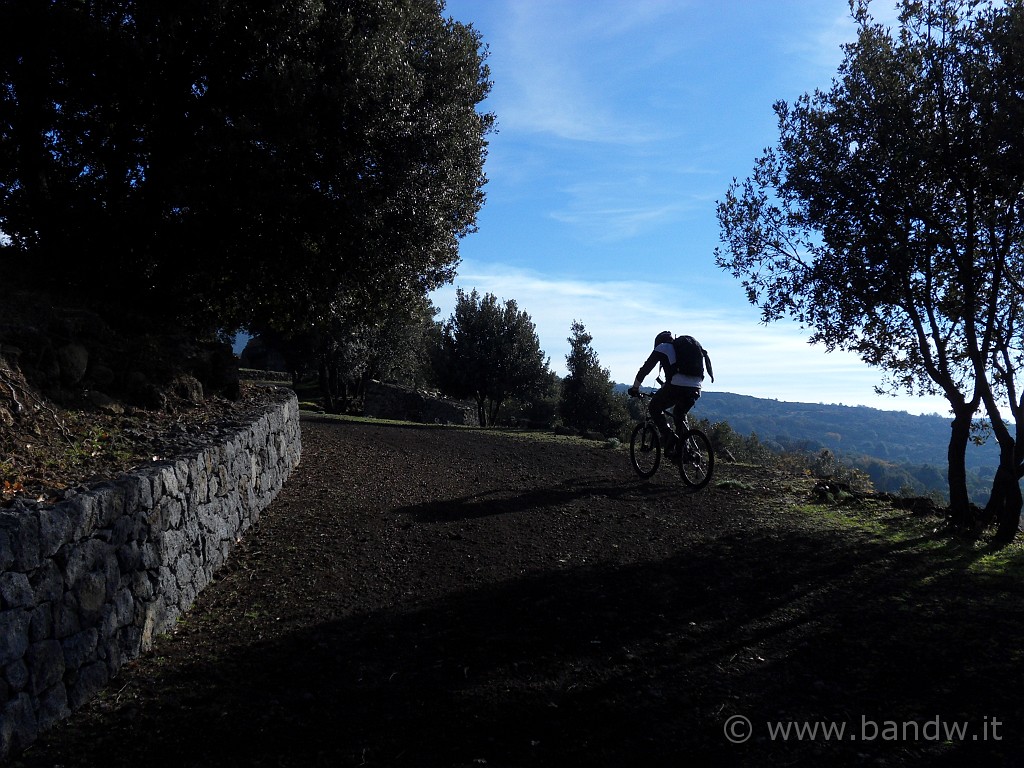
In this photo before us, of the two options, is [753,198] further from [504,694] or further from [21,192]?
[21,192]

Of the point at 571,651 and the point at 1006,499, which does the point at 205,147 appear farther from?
the point at 1006,499

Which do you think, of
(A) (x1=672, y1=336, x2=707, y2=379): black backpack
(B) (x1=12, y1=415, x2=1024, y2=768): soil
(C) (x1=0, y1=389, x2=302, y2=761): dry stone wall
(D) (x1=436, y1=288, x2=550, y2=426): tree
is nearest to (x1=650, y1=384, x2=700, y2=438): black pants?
(A) (x1=672, y1=336, x2=707, y2=379): black backpack

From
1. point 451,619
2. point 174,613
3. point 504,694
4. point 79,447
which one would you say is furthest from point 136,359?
point 504,694

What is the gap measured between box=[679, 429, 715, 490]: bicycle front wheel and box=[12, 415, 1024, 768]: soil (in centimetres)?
223

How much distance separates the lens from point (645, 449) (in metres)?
12.5

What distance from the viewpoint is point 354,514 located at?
9273 mm

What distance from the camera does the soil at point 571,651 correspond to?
374 centimetres

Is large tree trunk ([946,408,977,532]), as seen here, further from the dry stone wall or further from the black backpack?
the dry stone wall

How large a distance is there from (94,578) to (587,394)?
133ft

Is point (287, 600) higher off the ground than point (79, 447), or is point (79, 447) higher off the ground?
point (79, 447)

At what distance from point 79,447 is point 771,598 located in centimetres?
631

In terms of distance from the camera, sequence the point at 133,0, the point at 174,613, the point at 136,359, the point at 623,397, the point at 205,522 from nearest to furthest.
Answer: the point at 174,613
the point at 205,522
the point at 136,359
the point at 133,0
the point at 623,397

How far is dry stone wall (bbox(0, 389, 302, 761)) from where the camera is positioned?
3688 millimetres

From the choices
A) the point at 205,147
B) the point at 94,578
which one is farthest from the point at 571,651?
the point at 205,147
